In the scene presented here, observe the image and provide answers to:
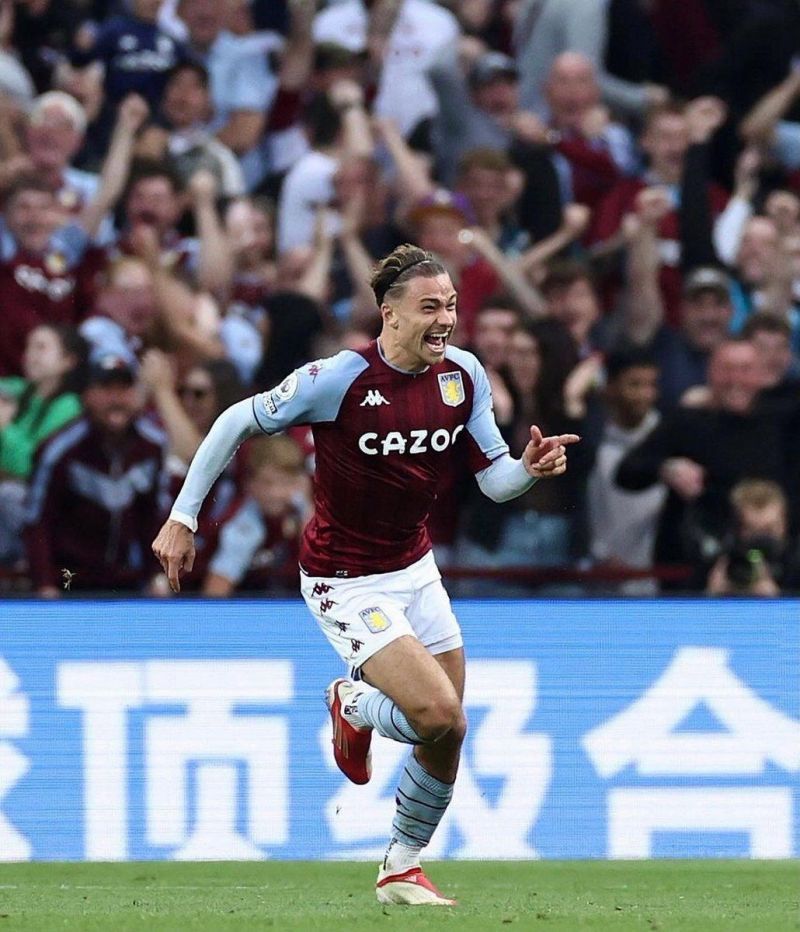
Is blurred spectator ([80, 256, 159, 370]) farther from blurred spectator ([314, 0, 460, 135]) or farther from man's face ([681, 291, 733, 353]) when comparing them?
man's face ([681, 291, 733, 353])

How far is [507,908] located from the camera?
6.04 meters

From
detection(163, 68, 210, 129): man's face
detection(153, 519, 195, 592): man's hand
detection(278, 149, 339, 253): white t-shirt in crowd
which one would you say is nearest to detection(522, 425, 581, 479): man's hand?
detection(153, 519, 195, 592): man's hand

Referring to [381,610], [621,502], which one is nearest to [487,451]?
[381,610]

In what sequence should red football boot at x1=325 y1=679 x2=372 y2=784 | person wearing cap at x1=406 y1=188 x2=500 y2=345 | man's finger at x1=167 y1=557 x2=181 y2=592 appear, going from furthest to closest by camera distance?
1. person wearing cap at x1=406 y1=188 x2=500 y2=345
2. red football boot at x1=325 y1=679 x2=372 y2=784
3. man's finger at x1=167 y1=557 x2=181 y2=592

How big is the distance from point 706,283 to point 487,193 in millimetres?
1486

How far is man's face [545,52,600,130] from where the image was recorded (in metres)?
11.6

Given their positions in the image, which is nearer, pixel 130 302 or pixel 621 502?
pixel 621 502

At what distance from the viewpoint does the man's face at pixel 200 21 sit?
1198 centimetres

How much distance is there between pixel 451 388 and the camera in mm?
6258

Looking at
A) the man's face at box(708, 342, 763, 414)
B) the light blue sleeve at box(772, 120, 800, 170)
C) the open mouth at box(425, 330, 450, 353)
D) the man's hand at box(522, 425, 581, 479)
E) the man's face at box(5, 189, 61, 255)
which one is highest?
the open mouth at box(425, 330, 450, 353)

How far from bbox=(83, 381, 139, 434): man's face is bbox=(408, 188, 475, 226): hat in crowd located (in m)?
2.32

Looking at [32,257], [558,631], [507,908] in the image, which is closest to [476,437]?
[507,908]

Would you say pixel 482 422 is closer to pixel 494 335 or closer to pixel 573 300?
pixel 494 335

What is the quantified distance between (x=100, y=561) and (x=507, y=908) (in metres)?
4.07
